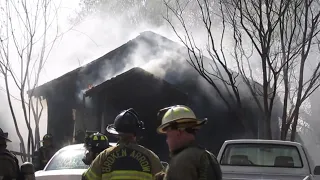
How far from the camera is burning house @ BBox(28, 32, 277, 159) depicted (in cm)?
1766

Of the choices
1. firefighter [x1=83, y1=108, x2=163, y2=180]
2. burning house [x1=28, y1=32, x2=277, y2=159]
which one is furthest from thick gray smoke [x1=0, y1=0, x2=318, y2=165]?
firefighter [x1=83, y1=108, x2=163, y2=180]

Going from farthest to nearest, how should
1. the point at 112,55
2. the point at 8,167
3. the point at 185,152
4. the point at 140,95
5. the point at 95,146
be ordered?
the point at 112,55
the point at 140,95
the point at 95,146
the point at 8,167
the point at 185,152

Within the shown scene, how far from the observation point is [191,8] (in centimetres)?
2344

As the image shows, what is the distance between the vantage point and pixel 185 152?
337cm

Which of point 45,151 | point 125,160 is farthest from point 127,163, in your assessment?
point 45,151

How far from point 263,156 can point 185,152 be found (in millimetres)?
6364

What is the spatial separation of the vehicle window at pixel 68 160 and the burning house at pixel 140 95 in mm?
7803

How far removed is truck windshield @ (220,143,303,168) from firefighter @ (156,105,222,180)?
19.6ft

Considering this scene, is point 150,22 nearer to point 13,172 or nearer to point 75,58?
point 75,58

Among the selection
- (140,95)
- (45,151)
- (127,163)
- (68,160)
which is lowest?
(127,163)

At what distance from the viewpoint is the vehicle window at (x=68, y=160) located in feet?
28.3

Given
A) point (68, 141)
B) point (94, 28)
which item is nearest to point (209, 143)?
point (68, 141)

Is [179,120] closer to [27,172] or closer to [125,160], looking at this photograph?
[125,160]

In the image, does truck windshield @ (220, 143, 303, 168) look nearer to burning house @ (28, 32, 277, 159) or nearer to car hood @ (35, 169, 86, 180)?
car hood @ (35, 169, 86, 180)
